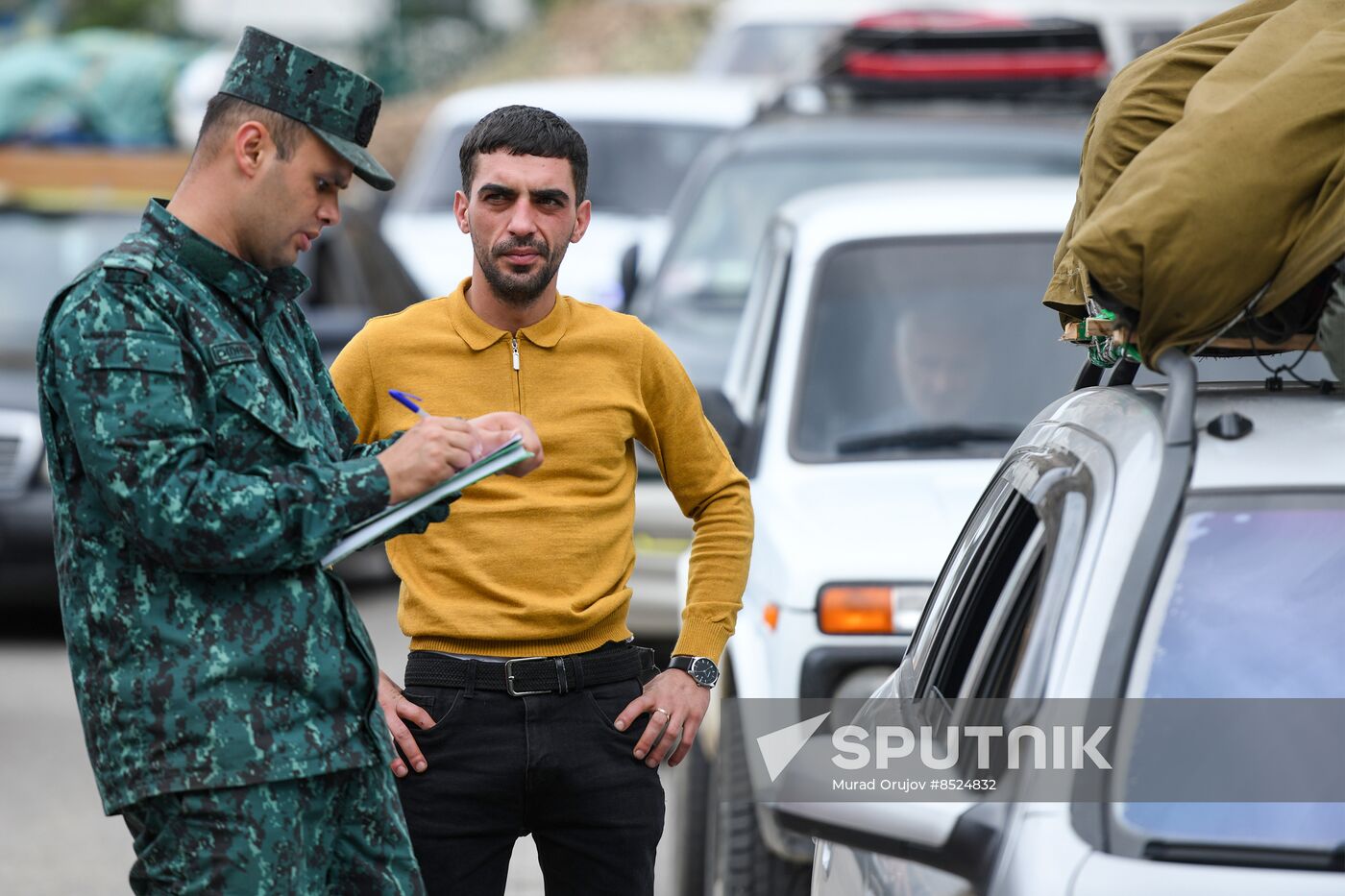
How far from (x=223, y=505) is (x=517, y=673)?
911mm

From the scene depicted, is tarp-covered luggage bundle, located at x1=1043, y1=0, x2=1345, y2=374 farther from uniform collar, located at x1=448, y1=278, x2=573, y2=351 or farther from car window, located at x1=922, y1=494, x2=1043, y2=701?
uniform collar, located at x1=448, y1=278, x2=573, y2=351

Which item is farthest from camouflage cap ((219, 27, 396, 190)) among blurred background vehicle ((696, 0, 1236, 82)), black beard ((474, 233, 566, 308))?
blurred background vehicle ((696, 0, 1236, 82))

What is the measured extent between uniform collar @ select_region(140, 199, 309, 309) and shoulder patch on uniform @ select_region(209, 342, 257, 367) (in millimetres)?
101

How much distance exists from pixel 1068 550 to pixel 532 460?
30.3 inches

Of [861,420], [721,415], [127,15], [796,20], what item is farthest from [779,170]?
[127,15]

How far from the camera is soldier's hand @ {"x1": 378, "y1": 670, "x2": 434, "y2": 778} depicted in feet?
11.6

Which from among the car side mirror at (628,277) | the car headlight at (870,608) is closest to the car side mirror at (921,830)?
the car headlight at (870,608)

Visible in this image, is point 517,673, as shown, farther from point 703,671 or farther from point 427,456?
point 427,456

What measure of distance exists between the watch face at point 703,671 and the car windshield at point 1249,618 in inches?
47.6

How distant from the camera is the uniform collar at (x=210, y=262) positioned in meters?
2.93

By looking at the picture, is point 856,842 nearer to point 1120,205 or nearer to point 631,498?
point 1120,205

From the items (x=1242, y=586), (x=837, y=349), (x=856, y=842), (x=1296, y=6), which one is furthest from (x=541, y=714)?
(x=837, y=349)

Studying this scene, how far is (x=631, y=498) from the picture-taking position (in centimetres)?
373
